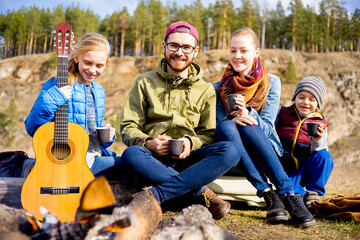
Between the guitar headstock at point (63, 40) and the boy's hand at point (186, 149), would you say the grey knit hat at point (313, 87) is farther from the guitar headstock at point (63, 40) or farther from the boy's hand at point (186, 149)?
the guitar headstock at point (63, 40)

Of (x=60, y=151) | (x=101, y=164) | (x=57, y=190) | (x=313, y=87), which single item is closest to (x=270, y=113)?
(x=313, y=87)

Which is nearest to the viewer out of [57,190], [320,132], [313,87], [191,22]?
[57,190]

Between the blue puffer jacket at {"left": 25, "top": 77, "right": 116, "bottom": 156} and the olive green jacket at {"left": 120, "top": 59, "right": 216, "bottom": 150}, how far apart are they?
0.41 metres

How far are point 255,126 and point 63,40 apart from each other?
244 centimetres

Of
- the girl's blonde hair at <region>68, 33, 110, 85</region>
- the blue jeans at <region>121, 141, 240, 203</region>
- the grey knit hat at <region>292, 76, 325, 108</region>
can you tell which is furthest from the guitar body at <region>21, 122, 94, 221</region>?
the grey knit hat at <region>292, 76, 325, 108</region>

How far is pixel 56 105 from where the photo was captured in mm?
3139

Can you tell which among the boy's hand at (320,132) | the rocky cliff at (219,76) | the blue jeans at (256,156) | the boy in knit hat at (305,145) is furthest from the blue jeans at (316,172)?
the rocky cliff at (219,76)

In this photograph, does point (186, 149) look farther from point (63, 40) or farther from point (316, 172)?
point (63, 40)

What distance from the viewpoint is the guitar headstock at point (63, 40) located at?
3374 millimetres

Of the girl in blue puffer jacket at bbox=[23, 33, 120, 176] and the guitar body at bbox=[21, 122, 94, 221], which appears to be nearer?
the guitar body at bbox=[21, 122, 94, 221]

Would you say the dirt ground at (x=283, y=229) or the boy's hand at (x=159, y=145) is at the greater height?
the boy's hand at (x=159, y=145)

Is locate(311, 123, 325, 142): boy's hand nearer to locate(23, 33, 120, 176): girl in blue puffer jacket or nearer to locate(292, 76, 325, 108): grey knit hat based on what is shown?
locate(292, 76, 325, 108): grey knit hat

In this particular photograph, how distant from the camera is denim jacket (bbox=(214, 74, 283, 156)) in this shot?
12.2 feet

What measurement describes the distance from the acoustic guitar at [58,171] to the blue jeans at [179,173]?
52cm
